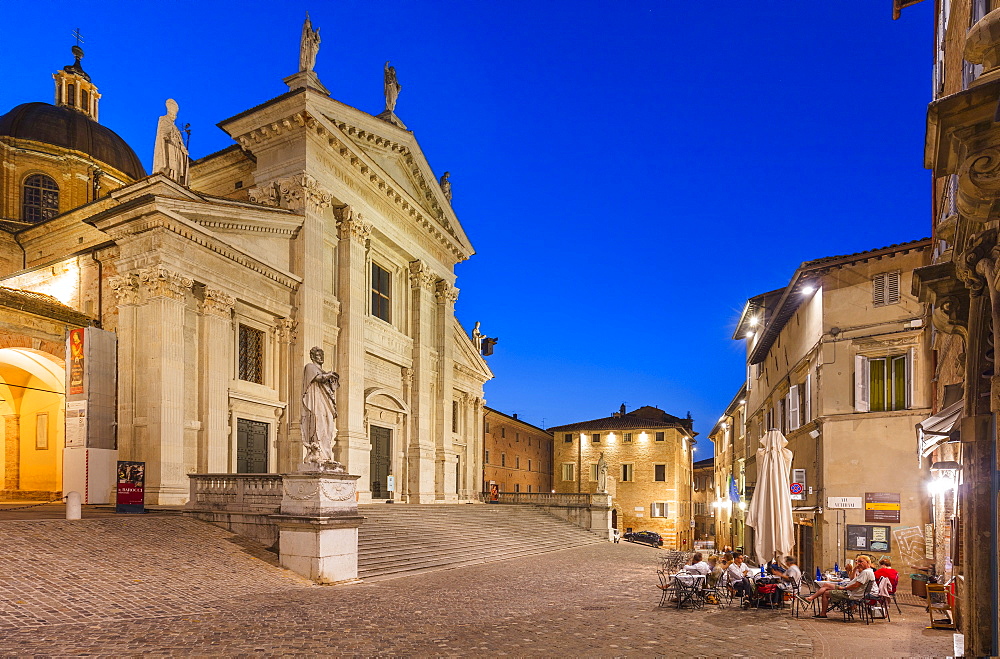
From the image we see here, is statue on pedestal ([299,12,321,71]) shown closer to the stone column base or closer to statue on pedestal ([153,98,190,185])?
statue on pedestal ([153,98,190,185])

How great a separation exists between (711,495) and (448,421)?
162 feet

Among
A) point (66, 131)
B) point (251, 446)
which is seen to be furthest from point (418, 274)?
point (66, 131)

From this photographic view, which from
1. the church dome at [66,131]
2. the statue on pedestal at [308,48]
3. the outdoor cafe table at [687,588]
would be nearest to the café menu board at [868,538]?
the outdoor cafe table at [687,588]

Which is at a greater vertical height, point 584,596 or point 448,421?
point 448,421

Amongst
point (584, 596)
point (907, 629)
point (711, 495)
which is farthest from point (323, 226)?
point (711, 495)

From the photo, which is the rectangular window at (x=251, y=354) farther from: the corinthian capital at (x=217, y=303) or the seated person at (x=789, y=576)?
the seated person at (x=789, y=576)

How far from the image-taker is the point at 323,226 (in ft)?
79.0

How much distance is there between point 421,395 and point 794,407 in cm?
1528

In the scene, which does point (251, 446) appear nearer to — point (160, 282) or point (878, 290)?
point (160, 282)

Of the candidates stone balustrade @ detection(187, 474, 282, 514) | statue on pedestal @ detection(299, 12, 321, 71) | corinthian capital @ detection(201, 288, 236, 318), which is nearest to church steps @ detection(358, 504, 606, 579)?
stone balustrade @ detection(187, 474, 282, 514)

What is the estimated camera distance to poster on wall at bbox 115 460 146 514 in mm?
15359

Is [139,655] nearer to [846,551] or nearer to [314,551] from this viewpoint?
[314,551]

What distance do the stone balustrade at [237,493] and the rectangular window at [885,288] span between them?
50.4 feet

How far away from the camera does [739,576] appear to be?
A: 40.8 feet
